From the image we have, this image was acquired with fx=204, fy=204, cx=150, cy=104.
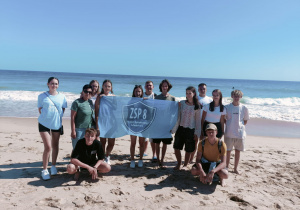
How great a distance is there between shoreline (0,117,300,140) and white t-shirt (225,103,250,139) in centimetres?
469

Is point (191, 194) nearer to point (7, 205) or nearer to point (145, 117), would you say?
point (145, 117)

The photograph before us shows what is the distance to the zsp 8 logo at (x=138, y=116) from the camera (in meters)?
4.77

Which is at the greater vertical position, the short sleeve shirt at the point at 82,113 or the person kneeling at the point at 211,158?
the short sleeve shirt at the point at 82,113

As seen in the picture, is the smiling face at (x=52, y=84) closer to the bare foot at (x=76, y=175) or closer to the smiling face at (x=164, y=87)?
the bare foot at (x=76, y=175)

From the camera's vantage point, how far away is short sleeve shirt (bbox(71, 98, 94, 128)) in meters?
4.02

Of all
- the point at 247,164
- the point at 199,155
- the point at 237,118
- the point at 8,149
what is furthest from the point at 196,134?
the point at 8,149

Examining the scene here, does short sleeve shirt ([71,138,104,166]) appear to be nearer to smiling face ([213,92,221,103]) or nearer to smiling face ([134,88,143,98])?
smiling face ([134,88,143,98])

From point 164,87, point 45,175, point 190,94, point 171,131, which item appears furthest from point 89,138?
point 190,94

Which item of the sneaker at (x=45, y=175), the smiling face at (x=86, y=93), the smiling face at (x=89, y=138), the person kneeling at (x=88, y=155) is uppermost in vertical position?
the smiling face at (x=86, y=93)

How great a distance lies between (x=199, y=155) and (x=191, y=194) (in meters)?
0.75

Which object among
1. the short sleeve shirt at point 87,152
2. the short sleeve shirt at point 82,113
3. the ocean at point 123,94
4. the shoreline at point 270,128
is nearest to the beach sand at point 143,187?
the short sleeve shirt at point 87,152

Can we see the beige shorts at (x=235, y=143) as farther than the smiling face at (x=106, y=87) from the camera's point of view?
No

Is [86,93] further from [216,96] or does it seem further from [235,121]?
[235,121]

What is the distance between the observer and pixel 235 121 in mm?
4418
